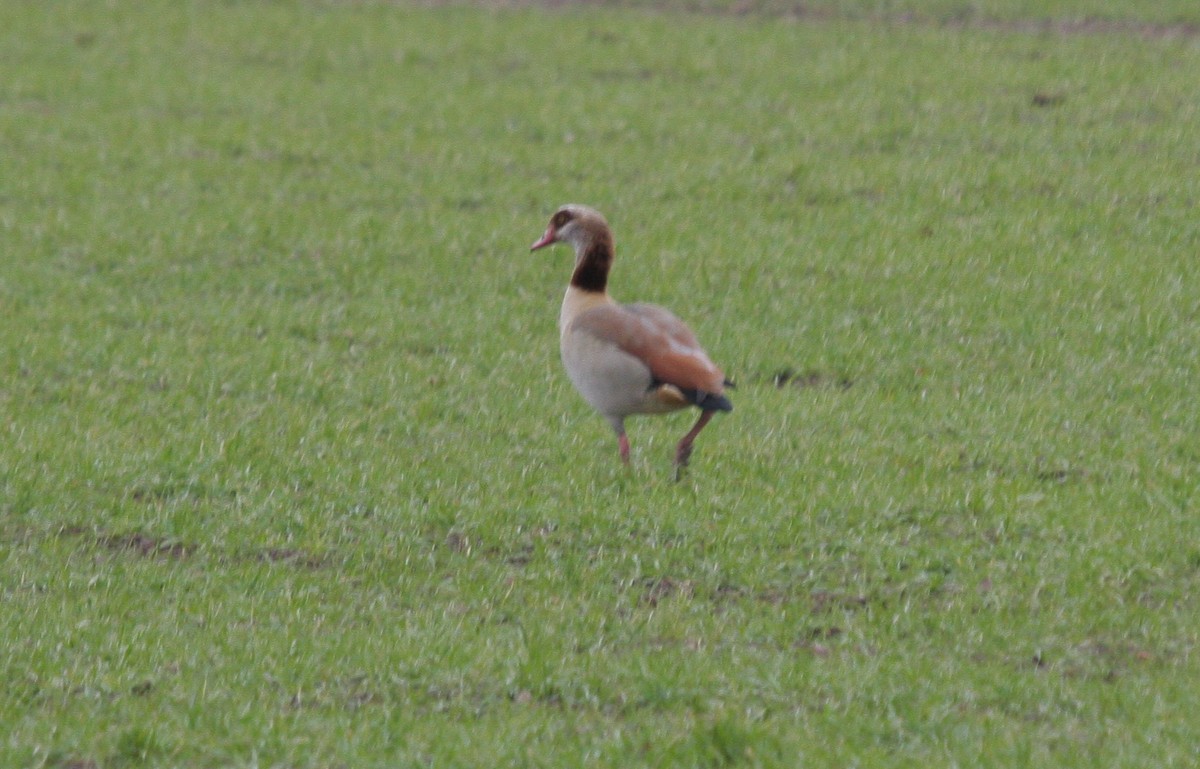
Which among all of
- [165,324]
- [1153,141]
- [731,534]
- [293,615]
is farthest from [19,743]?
[1153,141]

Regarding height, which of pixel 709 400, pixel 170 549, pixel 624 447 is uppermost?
pixel 709 400

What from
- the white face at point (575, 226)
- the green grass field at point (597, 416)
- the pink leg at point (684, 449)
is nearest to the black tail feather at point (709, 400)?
the pink leg at point (684, 449)

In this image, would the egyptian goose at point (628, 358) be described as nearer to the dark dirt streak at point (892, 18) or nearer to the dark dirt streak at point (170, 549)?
the dark dirt streak at point (170, 549)

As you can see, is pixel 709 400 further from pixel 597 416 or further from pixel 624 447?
pixel 597 416

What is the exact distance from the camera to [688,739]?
21.5ft

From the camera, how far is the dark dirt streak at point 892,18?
70.0 ft

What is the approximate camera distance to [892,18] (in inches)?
882

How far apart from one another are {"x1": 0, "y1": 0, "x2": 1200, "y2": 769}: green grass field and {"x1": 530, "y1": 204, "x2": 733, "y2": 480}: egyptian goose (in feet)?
1.48

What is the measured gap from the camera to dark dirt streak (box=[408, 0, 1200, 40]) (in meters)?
21.3

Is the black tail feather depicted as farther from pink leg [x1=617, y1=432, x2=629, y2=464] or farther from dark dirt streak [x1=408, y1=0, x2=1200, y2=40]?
dark dirt streak [x1=408, y1=0, x2=1200, y2=40]

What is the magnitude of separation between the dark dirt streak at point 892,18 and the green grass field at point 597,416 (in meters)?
0.15

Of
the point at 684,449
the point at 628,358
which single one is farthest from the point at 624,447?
the point at 628,358

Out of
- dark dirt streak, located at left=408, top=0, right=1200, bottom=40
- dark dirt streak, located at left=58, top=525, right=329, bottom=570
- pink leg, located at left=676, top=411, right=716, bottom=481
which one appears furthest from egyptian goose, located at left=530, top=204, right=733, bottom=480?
dark dirt streak, located at left=408, top=0, right=1200, bottom=40

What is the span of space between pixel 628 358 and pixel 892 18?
14.3 meters
